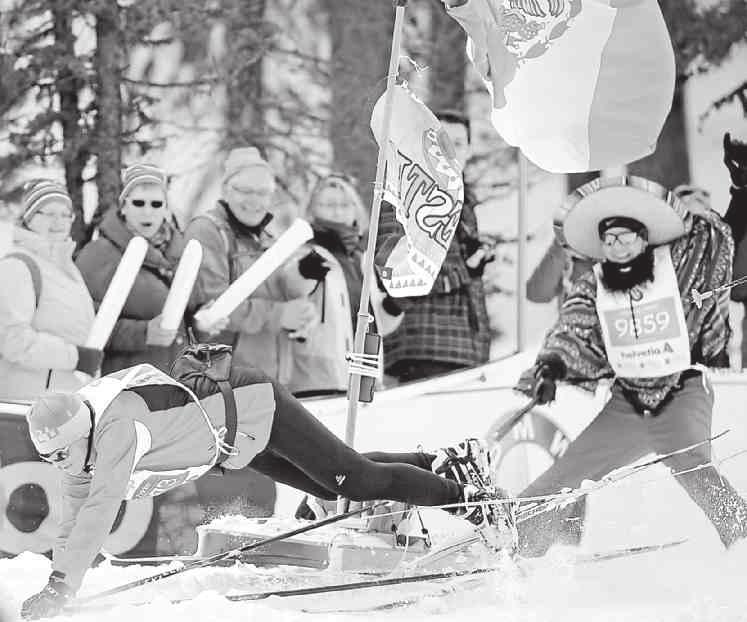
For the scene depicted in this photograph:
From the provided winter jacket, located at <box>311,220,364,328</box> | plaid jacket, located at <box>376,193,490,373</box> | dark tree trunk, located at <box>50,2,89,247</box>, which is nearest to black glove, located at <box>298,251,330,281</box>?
winter jacket, located at <box>311,220,364,328</box>

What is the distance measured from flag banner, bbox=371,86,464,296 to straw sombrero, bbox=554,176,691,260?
34.4 inches

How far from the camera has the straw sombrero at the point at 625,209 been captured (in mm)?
5797

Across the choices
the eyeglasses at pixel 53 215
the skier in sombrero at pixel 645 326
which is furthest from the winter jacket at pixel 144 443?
the skier in sombrero at pixel 645 326

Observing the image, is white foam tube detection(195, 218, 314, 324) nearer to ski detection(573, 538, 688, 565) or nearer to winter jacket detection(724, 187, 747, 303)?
ski detection(573, 538, 688, 565)

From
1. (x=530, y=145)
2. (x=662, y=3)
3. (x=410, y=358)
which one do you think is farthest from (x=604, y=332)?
(x=662, y=3)

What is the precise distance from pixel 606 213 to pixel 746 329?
126 centimetres

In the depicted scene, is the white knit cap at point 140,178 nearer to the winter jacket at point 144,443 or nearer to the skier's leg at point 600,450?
the winter jacket at point 144,443

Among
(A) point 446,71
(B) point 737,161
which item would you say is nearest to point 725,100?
(B) point 737,161

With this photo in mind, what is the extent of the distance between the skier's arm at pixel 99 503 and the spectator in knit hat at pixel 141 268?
188 cm

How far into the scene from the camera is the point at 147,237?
19.8 feet

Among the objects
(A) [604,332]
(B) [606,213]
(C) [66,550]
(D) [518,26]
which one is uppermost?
(D) [518,26]

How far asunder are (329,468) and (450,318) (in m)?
2.58

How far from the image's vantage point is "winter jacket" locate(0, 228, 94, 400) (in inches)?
210

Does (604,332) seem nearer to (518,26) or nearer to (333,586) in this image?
(518,26)
